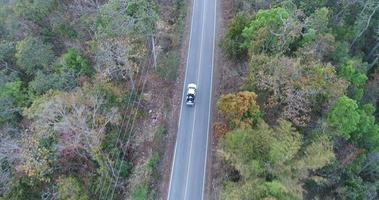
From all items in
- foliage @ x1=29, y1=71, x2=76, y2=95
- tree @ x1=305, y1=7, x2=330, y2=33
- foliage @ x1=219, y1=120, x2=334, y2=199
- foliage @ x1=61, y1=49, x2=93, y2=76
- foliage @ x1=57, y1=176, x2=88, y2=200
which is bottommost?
foliage @ x1=57, y1=176, x2=88, y2=200

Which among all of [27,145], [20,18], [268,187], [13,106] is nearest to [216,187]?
[268,187]

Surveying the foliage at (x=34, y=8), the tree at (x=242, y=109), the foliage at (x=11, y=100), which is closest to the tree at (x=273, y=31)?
the tree at (x=242, y=109)

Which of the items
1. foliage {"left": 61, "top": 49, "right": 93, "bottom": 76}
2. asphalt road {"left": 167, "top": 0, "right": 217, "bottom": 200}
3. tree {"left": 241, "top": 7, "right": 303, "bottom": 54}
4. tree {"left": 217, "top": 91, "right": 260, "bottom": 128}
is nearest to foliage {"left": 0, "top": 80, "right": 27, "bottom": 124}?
foliage {"left": 61, "top": 49, "right": 93, "bottom": 76}

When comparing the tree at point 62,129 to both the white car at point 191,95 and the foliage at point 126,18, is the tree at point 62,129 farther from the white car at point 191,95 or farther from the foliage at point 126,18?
the foliage at point 126,18

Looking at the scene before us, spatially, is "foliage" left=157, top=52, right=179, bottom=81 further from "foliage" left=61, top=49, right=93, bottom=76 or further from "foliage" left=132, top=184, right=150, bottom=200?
"foliage" left=132, top=184, right=150, bottom=200

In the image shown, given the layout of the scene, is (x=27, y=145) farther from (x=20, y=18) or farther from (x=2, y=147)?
(x=20, y=18)

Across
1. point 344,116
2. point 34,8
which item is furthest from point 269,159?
point 34,8
